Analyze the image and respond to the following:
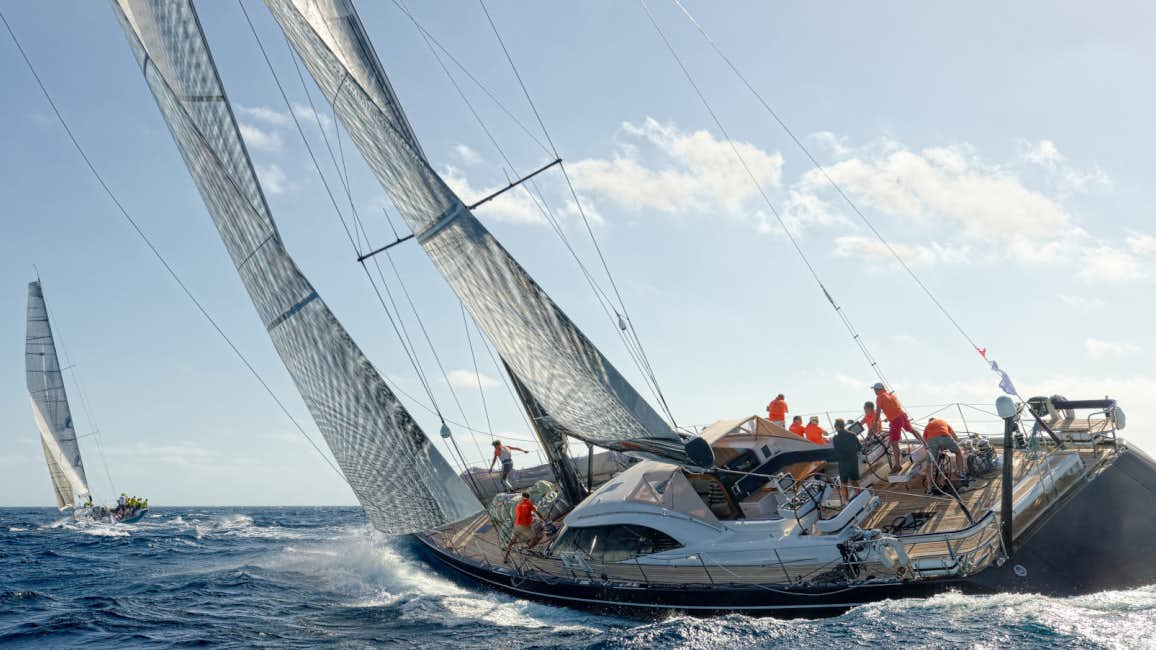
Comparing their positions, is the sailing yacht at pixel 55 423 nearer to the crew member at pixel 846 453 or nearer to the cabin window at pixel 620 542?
the cabin window at pixel 620 542

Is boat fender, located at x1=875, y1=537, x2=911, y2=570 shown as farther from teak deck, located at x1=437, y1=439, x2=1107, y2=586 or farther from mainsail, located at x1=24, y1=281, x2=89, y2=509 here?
mainsail, located at x1=24, y1=281, x2=89, y2=509

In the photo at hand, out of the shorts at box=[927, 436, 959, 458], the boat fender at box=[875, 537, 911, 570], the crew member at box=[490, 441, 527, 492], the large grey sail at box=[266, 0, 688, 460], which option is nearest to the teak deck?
the boat fender at box=[875, 537, 911, 570]

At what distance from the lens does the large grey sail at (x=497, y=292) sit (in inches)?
413

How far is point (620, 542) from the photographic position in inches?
433

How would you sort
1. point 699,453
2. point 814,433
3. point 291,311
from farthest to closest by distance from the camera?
point 814,433, point 291,311, point 699,453

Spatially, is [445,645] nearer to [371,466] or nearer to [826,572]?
[371,466]

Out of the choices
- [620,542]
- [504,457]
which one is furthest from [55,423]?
A: [620,542]

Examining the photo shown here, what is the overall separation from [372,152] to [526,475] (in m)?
9.73

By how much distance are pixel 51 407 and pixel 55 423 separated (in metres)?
0.98

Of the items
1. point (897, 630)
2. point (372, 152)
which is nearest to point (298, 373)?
point (372, 152)

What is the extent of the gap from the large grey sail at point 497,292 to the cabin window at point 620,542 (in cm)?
125

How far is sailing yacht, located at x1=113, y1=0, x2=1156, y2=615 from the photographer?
9031 mm

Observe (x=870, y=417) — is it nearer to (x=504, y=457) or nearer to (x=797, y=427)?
(x=797, y=427)

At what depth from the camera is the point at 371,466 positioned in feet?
38.0
